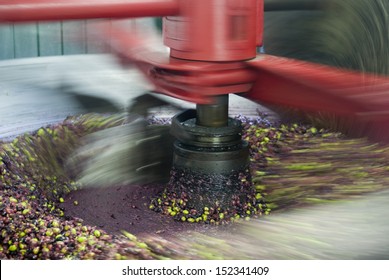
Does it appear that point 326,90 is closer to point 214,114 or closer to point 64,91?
point 214,114

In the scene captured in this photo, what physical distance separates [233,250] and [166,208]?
24 centimetres

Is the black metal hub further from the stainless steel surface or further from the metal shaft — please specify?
the stainless steel surface

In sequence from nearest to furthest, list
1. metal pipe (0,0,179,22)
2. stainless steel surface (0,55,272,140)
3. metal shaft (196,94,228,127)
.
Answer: metal pipe (0,0,179,22), metal shaft (196,94,228,127), stainless steel surface (0,55,272,140)

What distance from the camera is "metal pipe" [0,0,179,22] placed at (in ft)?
2.91

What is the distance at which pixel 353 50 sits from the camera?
146 centimetres

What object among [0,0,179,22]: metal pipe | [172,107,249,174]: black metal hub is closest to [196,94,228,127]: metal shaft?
[172,107,249,174]: black metal hub

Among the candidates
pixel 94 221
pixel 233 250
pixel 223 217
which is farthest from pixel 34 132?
pixel 233 250

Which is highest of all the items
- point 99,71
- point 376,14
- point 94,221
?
point 376,14

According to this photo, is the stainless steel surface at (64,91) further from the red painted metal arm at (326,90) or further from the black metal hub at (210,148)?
the red painted metal arm at (326,90)

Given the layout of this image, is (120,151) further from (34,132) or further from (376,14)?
(376,14)

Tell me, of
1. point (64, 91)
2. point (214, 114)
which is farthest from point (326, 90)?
point (64, 91)

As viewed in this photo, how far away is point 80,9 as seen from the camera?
0.94 m

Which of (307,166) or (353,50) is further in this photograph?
(307,166)

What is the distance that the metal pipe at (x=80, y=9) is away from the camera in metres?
0.89
